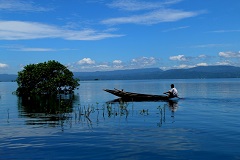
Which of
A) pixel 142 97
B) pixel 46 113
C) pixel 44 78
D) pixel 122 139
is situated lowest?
pixel 122 139

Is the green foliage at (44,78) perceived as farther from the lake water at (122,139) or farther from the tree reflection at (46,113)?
the lake water at (122,139)

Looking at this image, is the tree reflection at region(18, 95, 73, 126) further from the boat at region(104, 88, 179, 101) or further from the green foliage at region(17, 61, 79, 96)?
the green foliage at region(17, 61, 79, 96)

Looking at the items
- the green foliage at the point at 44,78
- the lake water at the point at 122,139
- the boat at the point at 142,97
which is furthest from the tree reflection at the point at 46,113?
the green foliage at the point at 44,78

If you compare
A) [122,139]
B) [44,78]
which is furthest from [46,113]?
[44,78]

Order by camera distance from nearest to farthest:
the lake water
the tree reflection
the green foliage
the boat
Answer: the lake water, the tree reflection, the boat, the green foliage

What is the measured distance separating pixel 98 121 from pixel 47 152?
11.2m

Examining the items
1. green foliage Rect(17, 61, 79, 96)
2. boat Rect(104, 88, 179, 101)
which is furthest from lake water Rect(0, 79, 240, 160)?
green foliage Rect(17, 61, 79, 96)

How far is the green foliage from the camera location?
6988cm

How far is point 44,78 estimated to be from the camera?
71.6 m

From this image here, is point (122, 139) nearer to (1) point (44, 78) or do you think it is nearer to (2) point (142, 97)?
(2) point (142, 97)

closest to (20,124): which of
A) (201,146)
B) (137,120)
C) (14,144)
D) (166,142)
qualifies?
(14,144)

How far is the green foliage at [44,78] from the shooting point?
69875mm

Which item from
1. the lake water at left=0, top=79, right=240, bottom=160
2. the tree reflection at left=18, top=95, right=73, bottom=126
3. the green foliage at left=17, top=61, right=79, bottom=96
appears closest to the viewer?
the lake water at left=0, top=79, right=240, bottom=160

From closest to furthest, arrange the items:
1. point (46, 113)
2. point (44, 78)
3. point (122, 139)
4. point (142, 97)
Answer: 1. point (122, 139)
2. point (46, 113)
3. point (142, 97)
4. point (44, 78)
